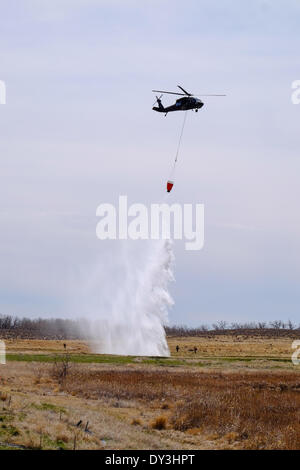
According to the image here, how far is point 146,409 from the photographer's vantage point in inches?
1340

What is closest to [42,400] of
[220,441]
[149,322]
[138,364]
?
[220,441]

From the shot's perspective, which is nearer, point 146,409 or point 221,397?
point 146,409

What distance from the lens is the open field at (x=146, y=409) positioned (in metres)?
24.4

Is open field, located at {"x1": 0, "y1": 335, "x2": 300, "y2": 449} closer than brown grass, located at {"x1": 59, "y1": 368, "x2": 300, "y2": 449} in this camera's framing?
Yes

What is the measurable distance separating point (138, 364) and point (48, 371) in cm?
1366

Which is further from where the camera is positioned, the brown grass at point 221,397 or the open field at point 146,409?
the brown grass at point 221,397

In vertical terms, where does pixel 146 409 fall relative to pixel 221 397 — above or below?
below

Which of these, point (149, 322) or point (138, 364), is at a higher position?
point (149, 322)

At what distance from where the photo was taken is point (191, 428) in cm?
2830

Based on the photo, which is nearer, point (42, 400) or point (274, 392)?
point (42, 400)

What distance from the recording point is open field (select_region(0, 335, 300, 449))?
24.4 metres
